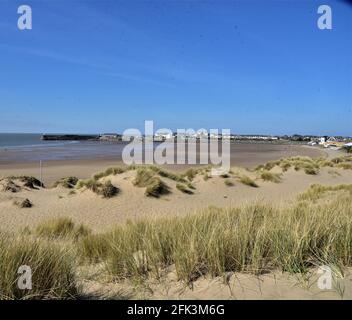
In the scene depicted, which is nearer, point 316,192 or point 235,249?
point 235,249

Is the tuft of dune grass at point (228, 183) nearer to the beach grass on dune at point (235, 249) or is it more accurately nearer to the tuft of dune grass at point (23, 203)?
the tuft of dune grass at point (23, 203)

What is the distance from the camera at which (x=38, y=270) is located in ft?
14.8

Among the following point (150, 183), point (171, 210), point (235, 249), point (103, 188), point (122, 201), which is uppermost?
point (235, 249)

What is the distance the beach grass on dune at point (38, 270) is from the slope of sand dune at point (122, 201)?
719cm

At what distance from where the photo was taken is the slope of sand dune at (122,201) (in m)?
14.2

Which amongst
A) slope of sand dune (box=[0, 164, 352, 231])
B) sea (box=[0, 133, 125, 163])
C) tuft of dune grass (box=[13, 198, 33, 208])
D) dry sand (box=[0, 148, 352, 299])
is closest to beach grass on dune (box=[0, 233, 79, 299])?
dry sand (box=[0, 148, 352, 299])

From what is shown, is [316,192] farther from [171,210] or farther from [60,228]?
[60,228]

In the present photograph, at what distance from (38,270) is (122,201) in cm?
1237

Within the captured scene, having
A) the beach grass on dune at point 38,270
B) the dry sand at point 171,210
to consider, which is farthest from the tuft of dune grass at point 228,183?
the beach grass on dune at point 38,270

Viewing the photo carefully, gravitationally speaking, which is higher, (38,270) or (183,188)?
(38,270)

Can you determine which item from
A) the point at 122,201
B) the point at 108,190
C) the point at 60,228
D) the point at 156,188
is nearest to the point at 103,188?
the point at 108,190

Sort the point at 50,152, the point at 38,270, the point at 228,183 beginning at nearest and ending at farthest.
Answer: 1. the point at 38,270
2. the point at 228,183
3. the point at 50,152

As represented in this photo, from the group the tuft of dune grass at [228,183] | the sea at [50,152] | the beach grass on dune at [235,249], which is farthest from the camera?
the sea at [50,152]

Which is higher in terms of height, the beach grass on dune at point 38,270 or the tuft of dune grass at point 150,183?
the beach grass on dune at point 38,270
